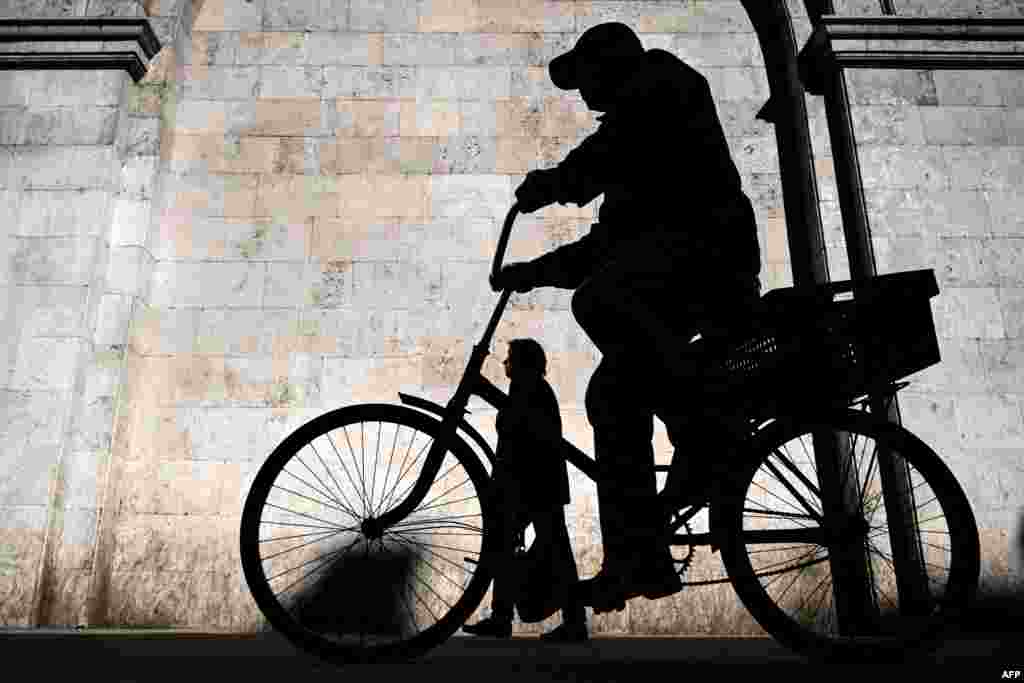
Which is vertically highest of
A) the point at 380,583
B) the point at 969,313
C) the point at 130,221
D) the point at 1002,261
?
the point at 130,221

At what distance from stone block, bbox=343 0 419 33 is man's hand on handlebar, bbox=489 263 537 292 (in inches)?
207

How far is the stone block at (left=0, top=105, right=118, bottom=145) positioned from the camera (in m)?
6.39

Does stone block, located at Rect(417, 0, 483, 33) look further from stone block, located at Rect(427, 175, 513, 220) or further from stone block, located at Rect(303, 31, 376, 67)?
stone block, located at Rect(427, 175, 513, 220)

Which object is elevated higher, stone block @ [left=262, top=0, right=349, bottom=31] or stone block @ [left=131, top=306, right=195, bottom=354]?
stone block @ [left=262, top=0, right=349, bottom=31]

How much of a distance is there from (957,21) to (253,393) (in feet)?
21.4

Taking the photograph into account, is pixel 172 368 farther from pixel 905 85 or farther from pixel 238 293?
pixel 905 85

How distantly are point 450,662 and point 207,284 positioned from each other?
15.1 ft

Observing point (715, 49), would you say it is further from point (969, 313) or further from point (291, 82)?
point (291, 82)

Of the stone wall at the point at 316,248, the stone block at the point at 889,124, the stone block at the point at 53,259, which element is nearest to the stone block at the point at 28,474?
the stone wall at the point at 316,248

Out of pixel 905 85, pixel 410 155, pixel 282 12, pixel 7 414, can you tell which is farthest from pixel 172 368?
pixel 905 85

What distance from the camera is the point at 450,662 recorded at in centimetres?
302

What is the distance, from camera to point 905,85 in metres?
6.43

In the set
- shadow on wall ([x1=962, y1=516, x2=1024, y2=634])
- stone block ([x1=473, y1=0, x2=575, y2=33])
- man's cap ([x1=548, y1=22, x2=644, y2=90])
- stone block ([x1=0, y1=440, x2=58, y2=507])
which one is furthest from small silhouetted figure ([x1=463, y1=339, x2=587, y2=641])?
stone block ([x1=473, y1=0, x2=575, y2=33])

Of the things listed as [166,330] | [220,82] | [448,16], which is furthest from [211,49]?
[166,330]
